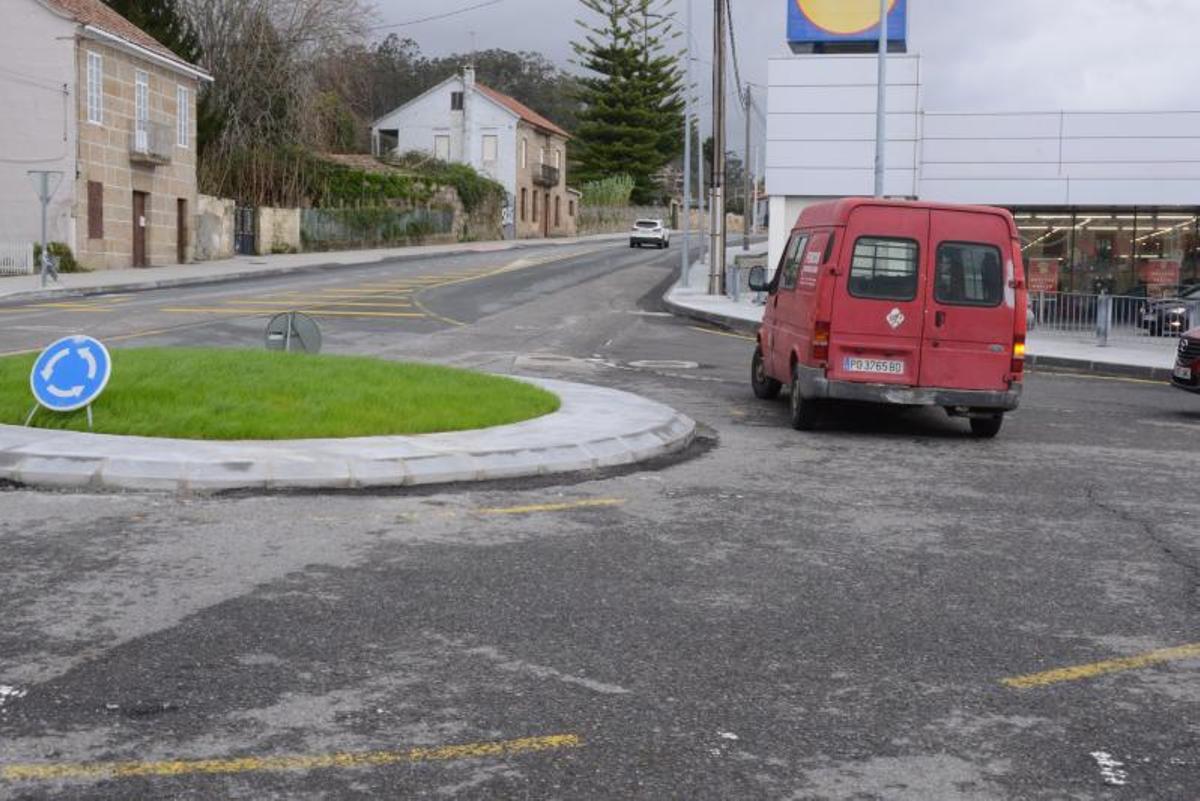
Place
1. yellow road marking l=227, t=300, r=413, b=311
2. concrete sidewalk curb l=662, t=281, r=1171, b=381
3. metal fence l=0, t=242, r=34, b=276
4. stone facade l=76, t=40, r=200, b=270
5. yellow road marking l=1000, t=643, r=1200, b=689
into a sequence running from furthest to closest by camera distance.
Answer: stone facade l=76, t=40, r=200, b=270, metal fence l=0, t=242, r=34, b=276, yellow road marking l=227, t=300, r=413, b=311, concrete sidewalk curb l=662, t=281, r=1171, b=381, yellow road marking l=1000, t=643, r=1200, b=689

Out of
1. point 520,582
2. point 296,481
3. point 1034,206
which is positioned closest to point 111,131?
point 1034,206

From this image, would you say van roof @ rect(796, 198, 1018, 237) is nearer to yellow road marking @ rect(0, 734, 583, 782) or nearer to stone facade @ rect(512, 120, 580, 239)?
yellow road marking @ rect(0, 734, 583, 782)

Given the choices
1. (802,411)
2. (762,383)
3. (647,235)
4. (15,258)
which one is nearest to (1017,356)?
(802,411)

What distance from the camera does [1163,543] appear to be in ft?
26.6

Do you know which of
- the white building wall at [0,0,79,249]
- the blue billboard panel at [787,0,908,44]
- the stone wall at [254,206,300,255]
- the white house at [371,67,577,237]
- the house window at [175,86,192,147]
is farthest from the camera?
the white house at [371,67,577,237]

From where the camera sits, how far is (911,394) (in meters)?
12.7

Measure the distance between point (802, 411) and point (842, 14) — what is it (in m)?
27.3

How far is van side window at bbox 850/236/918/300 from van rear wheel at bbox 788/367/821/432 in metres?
1.06

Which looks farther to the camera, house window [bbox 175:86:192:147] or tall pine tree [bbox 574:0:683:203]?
tall pine tree [bbox 574:0:683:203]

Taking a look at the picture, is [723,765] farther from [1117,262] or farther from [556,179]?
[556,179]

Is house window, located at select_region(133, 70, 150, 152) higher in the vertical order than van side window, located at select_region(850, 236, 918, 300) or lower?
higher

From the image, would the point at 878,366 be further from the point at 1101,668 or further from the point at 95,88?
the point at 95,88

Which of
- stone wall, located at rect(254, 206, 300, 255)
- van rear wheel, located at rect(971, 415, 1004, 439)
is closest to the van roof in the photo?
van rear wheel, located at rect(971, 415, 1004, 439)

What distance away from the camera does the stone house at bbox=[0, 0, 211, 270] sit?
132 feet
